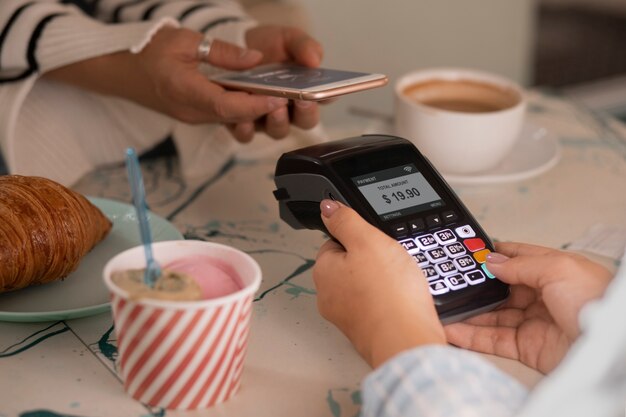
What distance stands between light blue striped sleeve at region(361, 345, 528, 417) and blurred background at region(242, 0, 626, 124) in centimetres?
96

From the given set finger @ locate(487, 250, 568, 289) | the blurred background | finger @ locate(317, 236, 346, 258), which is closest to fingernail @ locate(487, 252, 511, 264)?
finger @ locate(487, 250, 568, 289)

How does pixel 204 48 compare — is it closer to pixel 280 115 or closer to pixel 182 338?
pixel 280 115

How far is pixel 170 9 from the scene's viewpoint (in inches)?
39.5

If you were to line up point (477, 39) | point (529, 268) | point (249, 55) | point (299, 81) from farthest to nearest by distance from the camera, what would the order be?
point (477, 39)
point (249, 55)
point (299, 81)
point (529, 268)

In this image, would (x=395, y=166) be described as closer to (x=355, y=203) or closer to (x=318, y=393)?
(x=355, y=203)

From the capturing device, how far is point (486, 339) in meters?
0.60

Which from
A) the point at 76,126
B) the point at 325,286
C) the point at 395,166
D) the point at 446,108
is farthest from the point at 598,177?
the point at 76,126

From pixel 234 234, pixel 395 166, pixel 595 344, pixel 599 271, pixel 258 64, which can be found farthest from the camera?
pixel 258 64

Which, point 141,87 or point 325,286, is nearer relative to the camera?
point 325,286

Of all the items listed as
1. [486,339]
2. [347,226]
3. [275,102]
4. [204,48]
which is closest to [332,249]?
[347,226]

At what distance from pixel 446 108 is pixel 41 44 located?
459 millimetres

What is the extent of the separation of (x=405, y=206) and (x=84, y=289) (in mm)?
266

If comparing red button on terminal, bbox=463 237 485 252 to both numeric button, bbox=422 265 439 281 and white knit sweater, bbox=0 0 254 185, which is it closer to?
numeric button, bbox=422 265 439 281

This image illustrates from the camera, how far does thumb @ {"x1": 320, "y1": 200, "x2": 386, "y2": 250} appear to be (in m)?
0.57
